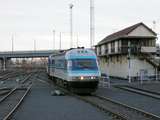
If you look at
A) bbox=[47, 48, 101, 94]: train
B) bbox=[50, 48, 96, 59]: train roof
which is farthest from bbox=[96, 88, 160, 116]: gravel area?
bbox=[50, 48, 96, 59]: train roof

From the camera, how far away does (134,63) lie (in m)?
55.2

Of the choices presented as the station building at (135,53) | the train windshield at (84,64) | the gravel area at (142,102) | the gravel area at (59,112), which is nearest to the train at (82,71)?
Answer: the train windshield at (84,64)

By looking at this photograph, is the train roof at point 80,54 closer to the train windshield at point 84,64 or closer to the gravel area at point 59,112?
the train windshield at point 84,64

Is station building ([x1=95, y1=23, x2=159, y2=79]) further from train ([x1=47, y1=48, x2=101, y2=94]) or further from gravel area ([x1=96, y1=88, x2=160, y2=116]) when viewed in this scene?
gravel area ([x1=96, y1=88, x2=160, y2=116])

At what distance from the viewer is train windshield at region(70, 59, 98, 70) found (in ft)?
96.3

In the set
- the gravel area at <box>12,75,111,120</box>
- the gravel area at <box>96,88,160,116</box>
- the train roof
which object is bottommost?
the gravel area at <box>96,88,160,116</box>

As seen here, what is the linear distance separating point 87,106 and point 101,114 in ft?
12.0

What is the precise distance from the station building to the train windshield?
22517 millimetres

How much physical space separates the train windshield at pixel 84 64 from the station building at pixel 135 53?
22.5 m

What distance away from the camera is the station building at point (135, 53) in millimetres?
55031

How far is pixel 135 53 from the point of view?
2207 inches

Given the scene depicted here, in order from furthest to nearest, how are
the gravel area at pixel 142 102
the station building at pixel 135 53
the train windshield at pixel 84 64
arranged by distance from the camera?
the station building at pixel 135 53 < the train windshield at pixel 84 64 < the gravel area at pixel 142 102

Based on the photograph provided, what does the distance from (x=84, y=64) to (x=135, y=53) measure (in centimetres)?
2739

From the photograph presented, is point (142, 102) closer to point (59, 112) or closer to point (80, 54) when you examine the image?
point (59, 112)
